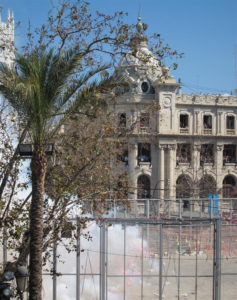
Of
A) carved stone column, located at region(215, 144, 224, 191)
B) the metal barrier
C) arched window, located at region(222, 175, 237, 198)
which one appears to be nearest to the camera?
the metal barrier

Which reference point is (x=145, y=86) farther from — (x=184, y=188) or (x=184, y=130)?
(x=184, y=188)

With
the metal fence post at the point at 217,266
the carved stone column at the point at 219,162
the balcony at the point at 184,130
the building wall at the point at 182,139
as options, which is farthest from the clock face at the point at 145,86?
the metal fence post at the point at 217,266

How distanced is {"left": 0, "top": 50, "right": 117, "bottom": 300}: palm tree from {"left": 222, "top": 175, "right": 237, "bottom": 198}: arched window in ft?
114

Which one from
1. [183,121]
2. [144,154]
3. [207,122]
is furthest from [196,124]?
[144,154]

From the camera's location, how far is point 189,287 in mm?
18844

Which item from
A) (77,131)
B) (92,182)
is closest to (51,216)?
(92,182)

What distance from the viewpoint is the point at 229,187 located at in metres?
43.9

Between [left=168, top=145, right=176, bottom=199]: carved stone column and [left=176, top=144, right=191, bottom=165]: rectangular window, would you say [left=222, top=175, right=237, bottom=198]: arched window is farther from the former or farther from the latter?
[left=168, top=145, right=176, bottom=199]: carved stone column

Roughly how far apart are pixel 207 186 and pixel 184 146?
4225 mm

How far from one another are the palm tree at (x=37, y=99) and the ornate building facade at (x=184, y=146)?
1161 inches

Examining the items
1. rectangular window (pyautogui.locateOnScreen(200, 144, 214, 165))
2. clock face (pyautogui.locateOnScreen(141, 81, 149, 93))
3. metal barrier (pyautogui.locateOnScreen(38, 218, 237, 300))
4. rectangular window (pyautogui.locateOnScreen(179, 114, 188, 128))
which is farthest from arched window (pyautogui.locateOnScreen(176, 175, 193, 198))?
metal barrier (pyautogui.locateOnScreen(38, 218, 237, 300))

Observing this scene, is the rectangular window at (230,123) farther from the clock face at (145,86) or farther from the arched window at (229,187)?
the clock face at (145,86)

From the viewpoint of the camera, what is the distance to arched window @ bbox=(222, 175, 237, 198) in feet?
143

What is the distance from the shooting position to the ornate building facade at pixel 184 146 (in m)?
41.1
